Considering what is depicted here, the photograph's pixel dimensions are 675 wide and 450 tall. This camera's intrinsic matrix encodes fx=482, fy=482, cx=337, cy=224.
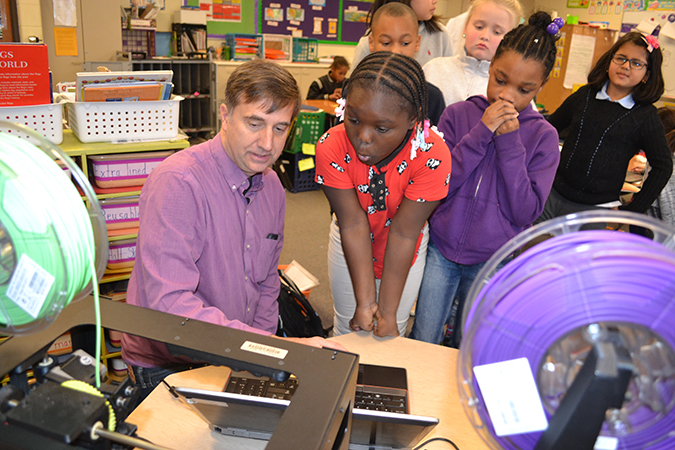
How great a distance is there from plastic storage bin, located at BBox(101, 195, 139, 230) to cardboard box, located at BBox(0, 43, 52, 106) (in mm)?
446

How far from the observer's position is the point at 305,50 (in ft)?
22.5

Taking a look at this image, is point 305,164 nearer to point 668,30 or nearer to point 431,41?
point 431,41

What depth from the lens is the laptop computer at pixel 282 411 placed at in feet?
2.70

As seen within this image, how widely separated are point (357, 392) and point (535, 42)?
1.10 metres

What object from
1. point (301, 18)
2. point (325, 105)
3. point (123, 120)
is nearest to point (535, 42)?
point (123, 120)

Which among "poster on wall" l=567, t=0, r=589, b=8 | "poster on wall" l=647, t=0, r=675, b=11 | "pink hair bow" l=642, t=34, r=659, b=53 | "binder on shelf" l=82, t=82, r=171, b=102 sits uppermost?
"poster on wall" l=567, t=0, r=589, b=8

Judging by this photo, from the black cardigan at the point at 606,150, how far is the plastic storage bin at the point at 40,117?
2.41 m

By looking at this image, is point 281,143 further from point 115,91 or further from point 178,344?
point 115,91

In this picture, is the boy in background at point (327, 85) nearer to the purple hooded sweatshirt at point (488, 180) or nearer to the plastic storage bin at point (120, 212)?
the plastic storage bin at point (120, 212)

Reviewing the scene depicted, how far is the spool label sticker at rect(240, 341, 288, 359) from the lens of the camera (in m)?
0.69

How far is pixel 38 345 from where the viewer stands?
2.23 feet

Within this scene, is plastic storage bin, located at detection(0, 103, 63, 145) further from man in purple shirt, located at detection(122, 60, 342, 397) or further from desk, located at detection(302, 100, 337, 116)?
desk, located at detection(302, 100, 337, 116)

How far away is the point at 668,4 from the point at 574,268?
596cm

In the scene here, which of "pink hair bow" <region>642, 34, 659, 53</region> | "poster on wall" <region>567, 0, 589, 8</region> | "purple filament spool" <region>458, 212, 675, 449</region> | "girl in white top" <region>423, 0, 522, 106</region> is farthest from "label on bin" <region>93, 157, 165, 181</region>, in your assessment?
"poster on wall" <region>567, 0, 589, 8</region>
